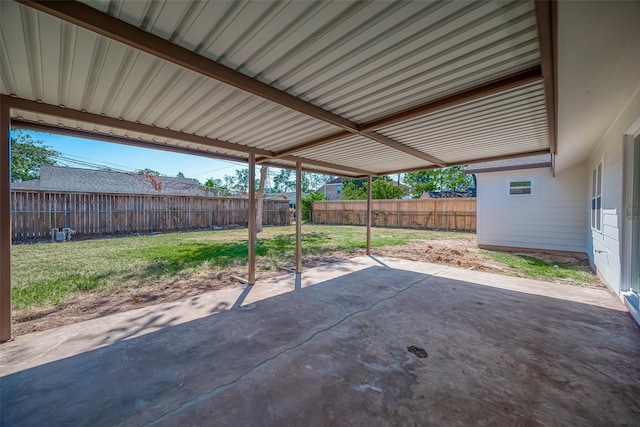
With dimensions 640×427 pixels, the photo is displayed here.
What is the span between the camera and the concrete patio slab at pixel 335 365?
1.66 m

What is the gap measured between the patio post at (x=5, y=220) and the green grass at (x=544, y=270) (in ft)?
24.4

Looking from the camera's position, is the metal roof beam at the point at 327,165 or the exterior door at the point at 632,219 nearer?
the exterior door at the point at 632,219

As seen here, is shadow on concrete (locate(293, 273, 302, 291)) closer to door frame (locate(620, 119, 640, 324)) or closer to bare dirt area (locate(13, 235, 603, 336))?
bare dirt area (locate(13, 235, 603, 336))

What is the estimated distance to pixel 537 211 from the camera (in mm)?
7438

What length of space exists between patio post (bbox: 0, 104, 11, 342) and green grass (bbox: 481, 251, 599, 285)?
744 cm

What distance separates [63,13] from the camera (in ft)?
4.47

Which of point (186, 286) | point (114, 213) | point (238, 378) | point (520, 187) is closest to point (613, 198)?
point (520, 187)

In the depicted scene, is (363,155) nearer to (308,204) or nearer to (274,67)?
(274,67)

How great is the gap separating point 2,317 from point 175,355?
179 cm

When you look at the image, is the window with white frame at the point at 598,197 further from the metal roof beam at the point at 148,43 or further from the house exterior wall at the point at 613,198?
the metal roof beam at the point at 148,43

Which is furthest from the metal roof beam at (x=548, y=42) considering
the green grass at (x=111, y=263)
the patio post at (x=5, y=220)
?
the green grass at (x=111, y=263)

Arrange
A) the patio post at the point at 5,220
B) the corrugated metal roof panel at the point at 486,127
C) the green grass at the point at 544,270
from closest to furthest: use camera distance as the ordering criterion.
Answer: the patio post at the point at 5,220
the corrugated metal roof panel at the point at 486,127
the green grass at the point at 544,270

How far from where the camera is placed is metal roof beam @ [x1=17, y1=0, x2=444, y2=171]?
1365 mm

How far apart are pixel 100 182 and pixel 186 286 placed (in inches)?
731
